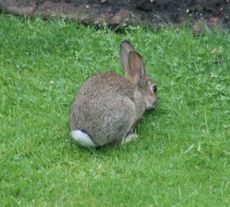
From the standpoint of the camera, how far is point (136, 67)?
7.25m

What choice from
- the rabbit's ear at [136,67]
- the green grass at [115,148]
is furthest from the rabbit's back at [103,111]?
the rabbit's ear at [136,67]

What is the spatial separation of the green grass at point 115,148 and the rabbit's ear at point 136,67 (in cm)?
33

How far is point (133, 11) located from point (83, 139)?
2803mm

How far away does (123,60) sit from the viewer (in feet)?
24.3

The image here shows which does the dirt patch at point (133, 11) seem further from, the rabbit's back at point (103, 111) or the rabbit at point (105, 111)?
the rabbit's back at point (103, 111)

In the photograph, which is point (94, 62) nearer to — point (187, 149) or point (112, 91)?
point (112, 91)

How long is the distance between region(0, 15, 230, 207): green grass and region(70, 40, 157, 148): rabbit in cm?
11

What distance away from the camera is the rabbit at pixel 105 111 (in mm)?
6582

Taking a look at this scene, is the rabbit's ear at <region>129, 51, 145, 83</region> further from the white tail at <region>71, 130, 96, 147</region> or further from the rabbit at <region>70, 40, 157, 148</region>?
the white tail at <region>71, 130, 96, 147</region>

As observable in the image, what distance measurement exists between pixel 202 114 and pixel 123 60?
33.2 inches

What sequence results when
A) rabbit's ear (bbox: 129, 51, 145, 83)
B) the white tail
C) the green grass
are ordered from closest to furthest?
the green grass → the white tail → rabbit's ear (bbox: 129, 51, 145, 83)

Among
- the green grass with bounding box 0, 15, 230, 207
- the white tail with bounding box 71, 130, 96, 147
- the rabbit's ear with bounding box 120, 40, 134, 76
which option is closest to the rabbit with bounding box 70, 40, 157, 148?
the white tail with bounding box 71, 130, 96, 147

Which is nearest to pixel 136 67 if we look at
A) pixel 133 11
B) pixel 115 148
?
pixel 115 148

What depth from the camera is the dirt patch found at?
881cm
